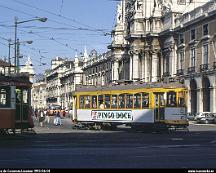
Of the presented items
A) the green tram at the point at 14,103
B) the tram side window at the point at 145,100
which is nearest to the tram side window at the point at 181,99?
the tram side window at the point at 145,100

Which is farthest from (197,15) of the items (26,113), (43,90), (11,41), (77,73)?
(43,90)

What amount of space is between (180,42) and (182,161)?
61.4 meters

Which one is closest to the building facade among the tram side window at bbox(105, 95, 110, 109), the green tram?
the tram side window at bbox(105, 95, 110, 109)

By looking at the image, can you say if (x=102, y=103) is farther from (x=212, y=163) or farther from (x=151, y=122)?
(x=212, y=163)

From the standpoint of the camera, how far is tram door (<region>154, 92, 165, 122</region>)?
3209 centimetres

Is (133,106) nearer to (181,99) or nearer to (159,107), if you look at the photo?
(159,107)

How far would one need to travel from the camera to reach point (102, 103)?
3538 cm

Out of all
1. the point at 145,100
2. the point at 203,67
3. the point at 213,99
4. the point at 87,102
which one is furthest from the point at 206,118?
the point at 145,100

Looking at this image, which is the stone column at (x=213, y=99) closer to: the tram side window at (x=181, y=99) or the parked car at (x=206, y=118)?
the parked car at (x=206, y=118)

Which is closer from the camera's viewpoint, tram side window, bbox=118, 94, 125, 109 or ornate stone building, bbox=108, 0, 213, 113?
tram side window, bbox=118, 94, 125, 109

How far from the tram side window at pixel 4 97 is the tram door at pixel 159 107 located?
10.7 metres

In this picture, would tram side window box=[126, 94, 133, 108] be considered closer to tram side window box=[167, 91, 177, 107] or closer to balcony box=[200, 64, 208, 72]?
tram side window box=[167, 91, 177, 107]

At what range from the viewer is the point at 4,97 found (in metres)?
24.8

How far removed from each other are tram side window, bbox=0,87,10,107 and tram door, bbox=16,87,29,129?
67 centimetres
